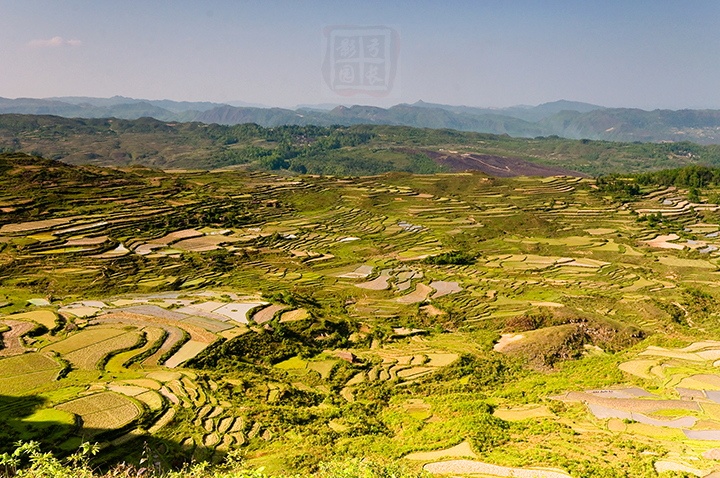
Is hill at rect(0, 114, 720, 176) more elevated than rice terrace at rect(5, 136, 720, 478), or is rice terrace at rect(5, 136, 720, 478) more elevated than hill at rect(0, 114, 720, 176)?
hill at rect(0, 114, 720, 176)

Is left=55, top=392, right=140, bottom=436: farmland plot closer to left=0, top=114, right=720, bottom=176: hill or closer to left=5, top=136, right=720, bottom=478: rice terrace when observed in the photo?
left=5, top=136, right=720, bottom=478: rice terrace

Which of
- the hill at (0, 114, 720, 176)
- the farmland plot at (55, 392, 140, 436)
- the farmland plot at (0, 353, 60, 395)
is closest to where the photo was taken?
the farmland plot at (55, 392, 140, 436)

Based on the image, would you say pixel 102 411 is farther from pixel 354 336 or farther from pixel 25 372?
pixel 354 336

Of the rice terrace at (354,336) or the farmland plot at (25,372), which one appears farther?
the farmland plot at (25,372)

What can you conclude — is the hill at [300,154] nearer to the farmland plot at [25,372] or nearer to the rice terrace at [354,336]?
the rice terrace at [354,336]

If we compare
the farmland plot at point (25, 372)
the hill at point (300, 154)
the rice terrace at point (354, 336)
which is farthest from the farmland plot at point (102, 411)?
the hill at point (300, 154)

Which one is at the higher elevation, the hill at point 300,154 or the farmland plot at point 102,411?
the hill at point 300,154

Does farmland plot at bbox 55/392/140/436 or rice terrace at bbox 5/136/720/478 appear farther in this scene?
rice terrace at bbox 5/136/720/478

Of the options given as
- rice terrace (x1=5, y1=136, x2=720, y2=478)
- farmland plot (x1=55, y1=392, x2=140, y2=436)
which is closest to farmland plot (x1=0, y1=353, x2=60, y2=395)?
rice terrace (x1=5, y1=136, x2=720, y2=478)

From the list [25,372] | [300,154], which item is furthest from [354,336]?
[300,154]

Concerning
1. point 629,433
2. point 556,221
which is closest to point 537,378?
point 629,433
